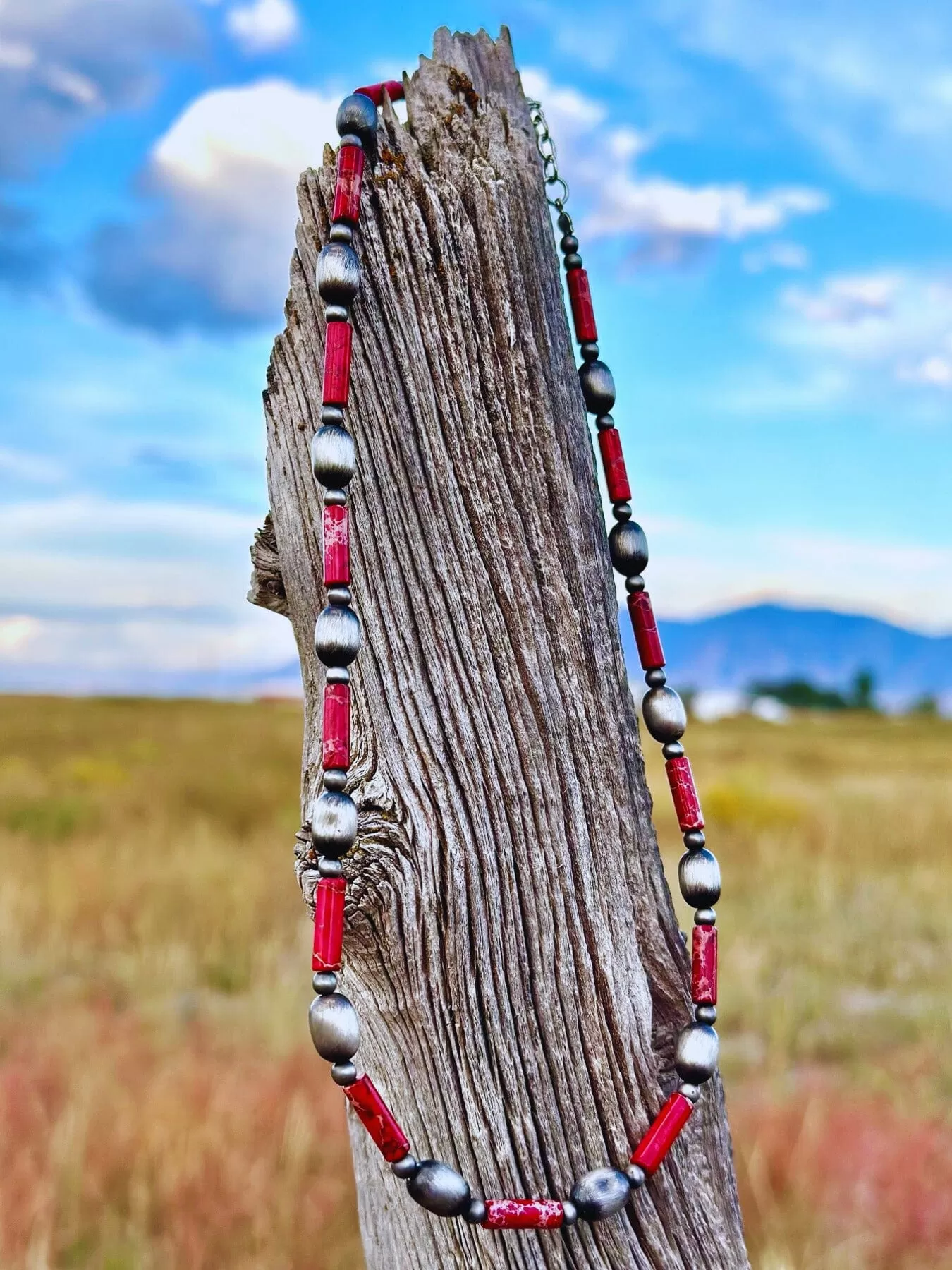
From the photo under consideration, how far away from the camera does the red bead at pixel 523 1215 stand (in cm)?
164

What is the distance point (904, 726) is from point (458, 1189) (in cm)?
3311

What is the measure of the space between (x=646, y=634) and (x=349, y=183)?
98 centimetres

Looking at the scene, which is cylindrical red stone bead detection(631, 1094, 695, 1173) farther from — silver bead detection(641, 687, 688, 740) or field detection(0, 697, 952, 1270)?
field detection(0, 697, 952, 1270)

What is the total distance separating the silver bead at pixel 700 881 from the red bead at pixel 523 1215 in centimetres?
58

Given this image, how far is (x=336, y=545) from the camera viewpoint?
5.59ft

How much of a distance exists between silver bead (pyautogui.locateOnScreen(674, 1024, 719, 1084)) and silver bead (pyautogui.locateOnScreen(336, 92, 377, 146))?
1.61 metres

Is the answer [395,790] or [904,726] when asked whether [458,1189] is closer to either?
[395,790]

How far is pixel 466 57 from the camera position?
1.79 meters

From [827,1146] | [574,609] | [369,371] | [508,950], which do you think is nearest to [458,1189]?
[508,950]

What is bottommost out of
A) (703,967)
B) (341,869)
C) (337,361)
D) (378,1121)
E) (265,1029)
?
(265,1029)

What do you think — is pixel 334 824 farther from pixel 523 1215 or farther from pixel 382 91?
pixel 382 91

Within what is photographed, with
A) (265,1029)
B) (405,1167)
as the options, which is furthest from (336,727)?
(265,1029)

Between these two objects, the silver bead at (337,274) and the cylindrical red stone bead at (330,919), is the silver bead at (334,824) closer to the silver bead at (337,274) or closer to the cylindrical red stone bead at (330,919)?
the cylindrical red stone bead at (330,919)

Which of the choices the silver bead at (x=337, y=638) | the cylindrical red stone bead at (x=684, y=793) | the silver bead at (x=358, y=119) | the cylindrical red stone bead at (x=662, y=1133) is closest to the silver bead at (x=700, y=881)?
the cylindrical red stone bead at (x=684, y=793)
